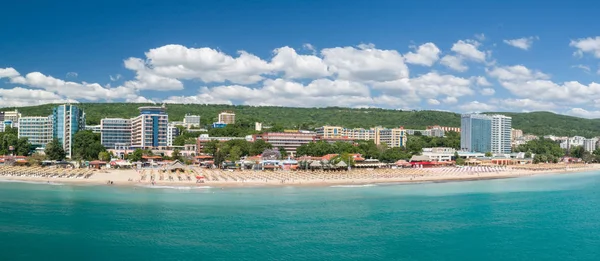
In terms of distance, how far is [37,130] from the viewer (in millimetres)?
94062

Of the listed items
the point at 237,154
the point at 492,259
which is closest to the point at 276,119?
the point at 237,154

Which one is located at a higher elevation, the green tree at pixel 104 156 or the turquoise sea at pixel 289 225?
the green tree at pixel 104 156

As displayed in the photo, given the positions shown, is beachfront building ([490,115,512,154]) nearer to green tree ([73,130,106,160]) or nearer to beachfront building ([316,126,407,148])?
beachfront building ([316,126,407,148])

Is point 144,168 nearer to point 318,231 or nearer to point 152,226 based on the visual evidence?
point 152,226

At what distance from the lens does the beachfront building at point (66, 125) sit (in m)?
85.7

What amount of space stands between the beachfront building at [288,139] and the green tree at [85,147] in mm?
30163

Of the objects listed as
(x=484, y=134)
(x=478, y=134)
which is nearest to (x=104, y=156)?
(x=478, y=134)

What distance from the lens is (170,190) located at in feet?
149

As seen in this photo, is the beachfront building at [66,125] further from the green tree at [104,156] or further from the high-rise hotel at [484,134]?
the high-rise hotel at [484,134]

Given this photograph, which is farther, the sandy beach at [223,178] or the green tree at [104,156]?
the green tree at [104,156]

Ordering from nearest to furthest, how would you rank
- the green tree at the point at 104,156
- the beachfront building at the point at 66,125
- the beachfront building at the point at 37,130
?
the green tree at the point at 104,156
the beachfront building at the point at 66,125
the beachfront building at the point at 37,130

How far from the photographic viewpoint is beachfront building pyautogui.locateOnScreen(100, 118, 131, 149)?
93.3 m

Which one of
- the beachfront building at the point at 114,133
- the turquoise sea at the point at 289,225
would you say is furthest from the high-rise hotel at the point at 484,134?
the beachfront building at the point at 114,133

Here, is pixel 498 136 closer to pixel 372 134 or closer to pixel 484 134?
pixel 484 134
